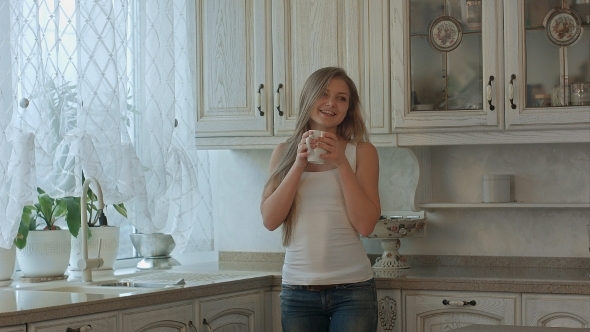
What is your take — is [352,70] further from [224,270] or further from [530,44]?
[224,270]

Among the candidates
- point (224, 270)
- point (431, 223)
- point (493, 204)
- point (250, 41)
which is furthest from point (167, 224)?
point (493, 204)

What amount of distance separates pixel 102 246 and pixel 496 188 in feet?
4.91

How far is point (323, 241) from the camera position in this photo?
261cm

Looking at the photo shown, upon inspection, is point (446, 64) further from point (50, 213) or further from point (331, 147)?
point (50, 213)

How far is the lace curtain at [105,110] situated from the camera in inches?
110

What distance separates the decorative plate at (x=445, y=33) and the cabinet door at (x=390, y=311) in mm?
928

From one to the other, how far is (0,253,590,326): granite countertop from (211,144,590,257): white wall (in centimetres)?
9

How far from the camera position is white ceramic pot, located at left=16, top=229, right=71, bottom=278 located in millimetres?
3062

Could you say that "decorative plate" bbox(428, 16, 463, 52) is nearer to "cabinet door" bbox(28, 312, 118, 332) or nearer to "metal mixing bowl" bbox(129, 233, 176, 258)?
"metal mixing bowl" bbox(129, 233, 176, 258)

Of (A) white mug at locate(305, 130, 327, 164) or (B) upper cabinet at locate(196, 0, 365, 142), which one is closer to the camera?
(A) white mug at locate(305, 130, 327, 164)

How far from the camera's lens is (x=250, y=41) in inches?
138

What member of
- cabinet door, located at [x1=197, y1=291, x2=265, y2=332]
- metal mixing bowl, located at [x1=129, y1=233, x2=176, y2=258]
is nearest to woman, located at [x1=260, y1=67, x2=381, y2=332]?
cabinet door, located at [x1=197, y1=291, x2=265, y2=332]

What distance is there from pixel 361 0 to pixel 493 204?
91 cm

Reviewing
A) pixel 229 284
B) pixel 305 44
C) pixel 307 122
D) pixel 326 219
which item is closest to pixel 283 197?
pixel 326 219
